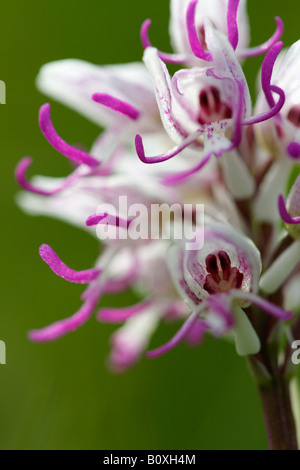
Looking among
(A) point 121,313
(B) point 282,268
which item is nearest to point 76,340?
(A) point 121,313

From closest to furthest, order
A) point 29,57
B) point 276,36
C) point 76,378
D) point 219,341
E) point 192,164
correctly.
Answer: point 276,36 → point 192,164 → point 76,378 → point 219,341 → point 29,57

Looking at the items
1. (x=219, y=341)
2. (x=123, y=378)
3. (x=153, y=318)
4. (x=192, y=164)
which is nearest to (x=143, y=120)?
(x=192, y=164)

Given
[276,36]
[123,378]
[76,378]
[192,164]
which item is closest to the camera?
[276,36]

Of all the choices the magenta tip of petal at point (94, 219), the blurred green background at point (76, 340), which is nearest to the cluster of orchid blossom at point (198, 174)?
the magenta tip of petal at point (94, 219)

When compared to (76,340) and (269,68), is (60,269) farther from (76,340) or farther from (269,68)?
(76,340)

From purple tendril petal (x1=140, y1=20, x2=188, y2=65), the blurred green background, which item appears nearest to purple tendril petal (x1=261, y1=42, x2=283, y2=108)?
purple tendril petal (x1=140, y1=20, x2=188, y2=65)

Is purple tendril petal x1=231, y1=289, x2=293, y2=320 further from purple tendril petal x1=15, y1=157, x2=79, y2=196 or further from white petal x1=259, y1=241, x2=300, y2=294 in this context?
purple tendril petal x1=15, y1=157, x2=79, y2=196

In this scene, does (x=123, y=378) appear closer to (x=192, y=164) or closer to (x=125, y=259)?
(x=125, y=259)

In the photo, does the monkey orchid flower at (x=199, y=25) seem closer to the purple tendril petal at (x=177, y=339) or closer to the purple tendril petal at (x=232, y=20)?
the purple tendril petal at (x=232, y=20)
